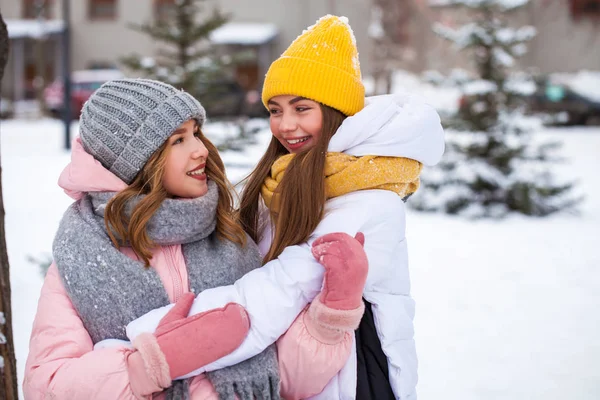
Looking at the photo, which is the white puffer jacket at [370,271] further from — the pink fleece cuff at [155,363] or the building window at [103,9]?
Answer: the building window at [103,9]

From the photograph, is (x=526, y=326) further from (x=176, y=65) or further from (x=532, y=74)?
(x=532, y=74)

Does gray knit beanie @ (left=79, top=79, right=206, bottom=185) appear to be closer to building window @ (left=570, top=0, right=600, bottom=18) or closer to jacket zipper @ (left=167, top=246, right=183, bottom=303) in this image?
jacket zipper @ (left=167, top=246, right=183, bottom=303)

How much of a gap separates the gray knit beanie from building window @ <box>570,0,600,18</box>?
25540mm

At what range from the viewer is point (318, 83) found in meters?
2.25

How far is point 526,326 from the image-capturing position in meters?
4.45

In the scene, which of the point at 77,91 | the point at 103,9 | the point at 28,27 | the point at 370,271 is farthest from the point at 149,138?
the point at 28,27

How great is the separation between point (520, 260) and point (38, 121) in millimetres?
16374

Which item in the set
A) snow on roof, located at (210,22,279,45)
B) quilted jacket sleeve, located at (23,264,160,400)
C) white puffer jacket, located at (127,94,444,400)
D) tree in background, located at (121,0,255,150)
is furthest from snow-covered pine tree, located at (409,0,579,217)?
snow on roof, located at (210,22,279,45)

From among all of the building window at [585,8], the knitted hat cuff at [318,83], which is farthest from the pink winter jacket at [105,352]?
the building window at [585,8]

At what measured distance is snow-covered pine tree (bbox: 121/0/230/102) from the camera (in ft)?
18.1

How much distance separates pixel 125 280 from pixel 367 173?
843 mm

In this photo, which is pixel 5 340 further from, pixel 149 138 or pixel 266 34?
pixel 266 34

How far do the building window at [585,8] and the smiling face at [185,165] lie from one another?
25460mm

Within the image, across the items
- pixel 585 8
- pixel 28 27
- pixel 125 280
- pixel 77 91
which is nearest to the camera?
pixel 125 280
